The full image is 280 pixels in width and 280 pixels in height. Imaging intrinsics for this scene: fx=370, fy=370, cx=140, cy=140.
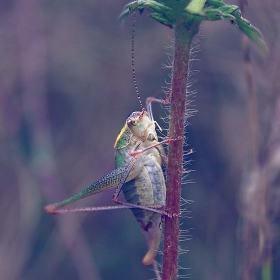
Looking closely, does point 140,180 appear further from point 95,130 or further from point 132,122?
point 95,130

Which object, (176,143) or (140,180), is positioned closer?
(176,143)

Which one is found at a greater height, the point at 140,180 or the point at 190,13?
the point at 190,13

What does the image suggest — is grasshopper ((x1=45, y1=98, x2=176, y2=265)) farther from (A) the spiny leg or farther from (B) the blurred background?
(B) the blurred background

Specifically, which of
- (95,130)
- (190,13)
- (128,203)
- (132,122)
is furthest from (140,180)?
(95,130)

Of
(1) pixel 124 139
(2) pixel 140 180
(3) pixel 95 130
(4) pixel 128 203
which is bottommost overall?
(4) pixel 128 203

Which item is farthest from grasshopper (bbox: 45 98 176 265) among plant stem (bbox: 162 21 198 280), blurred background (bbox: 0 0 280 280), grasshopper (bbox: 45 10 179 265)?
blurred background (bbox: 0 0 280 280)

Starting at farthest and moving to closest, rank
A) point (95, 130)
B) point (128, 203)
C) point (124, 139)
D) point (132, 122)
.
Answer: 1. point (95, 130)
2. point (124, 139)
3. point (132, 122)
4. point (128, 203)

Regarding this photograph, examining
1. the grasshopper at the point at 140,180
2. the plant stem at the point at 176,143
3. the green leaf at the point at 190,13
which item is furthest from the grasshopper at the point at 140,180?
the green leaf at the point at 190,13

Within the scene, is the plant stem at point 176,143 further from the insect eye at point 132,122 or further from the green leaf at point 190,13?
the insect eye at point 132,122
